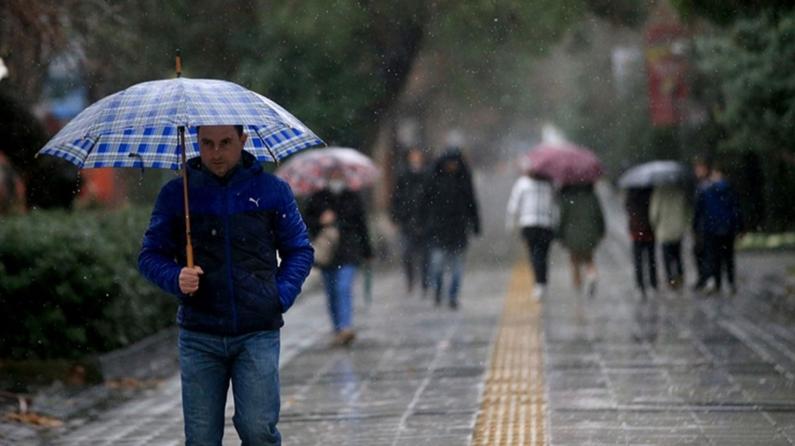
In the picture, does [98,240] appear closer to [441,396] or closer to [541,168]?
[441,396]

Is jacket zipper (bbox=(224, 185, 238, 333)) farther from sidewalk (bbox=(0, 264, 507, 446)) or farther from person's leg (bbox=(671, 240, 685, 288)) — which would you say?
person's leg (bbox=(671, 240, 685, 288))

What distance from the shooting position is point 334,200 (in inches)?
569

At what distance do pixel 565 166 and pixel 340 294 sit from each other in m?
4.40

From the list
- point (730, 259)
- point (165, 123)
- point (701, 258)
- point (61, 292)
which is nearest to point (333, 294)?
point (61, 292)

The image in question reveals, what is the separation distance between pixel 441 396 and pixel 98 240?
11.2 ft

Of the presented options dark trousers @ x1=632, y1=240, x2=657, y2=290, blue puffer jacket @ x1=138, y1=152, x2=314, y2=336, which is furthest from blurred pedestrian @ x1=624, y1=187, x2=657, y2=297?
blue puffer jacket @ x1=138, y1=152, x2=314, y2=336

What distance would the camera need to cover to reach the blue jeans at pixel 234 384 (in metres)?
5.79

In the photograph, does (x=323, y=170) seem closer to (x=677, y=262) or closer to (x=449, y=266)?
(x=449, y=266)

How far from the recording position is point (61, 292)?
37.0ft

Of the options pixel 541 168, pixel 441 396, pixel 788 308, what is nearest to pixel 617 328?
pixel 788 308

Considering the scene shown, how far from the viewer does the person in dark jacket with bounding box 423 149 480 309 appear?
693 inches

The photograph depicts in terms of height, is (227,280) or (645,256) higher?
(227,280)

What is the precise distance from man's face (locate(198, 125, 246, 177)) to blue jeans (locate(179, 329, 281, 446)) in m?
0.64

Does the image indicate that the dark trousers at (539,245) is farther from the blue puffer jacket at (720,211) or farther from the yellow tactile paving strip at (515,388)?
the blue puffer jacket at (720,211)
